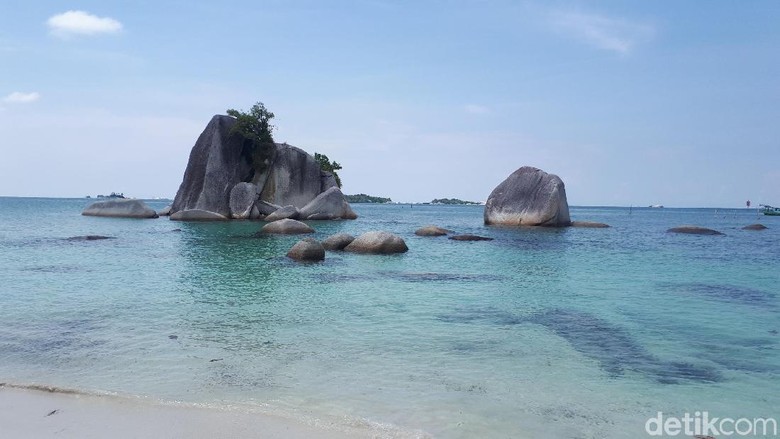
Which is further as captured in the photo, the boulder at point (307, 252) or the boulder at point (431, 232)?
the boulder at point (431, 232)

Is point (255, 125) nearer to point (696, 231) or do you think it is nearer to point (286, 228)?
point (286, 228)

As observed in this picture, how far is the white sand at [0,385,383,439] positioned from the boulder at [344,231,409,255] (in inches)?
751

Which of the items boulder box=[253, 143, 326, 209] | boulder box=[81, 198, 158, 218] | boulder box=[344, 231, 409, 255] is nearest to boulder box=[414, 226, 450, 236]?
boulder box=[344, 231, 409, 255]

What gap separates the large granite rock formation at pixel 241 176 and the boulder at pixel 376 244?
103 feet

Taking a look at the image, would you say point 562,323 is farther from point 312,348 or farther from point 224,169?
point 224,169

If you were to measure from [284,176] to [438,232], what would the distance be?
25039mm

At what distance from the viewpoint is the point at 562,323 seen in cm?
1277

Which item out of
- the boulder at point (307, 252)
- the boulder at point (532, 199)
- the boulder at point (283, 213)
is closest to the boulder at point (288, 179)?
the boulder at point (283, 213)

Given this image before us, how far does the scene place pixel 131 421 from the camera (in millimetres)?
6648

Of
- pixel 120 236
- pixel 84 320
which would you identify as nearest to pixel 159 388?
pixel 84 320

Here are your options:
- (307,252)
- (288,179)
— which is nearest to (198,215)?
(288,179)

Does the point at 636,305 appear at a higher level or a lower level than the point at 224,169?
lower

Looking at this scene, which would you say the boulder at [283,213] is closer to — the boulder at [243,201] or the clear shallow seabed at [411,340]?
the boulder at [243,201]

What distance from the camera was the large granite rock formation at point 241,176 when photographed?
5597 cm
